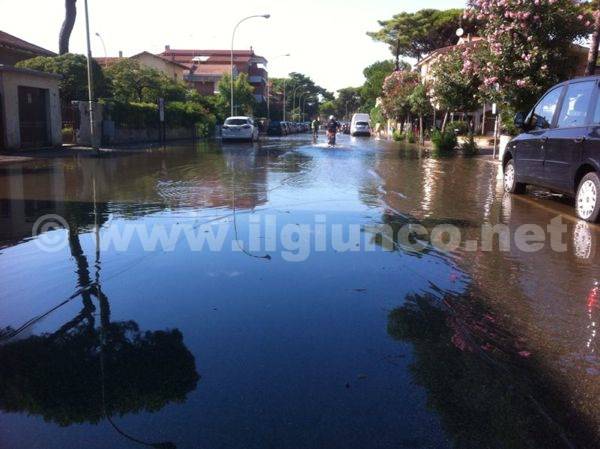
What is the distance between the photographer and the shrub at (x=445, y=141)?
1194 inches

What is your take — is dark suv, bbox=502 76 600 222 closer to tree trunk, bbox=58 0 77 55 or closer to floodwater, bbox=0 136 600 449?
floodwater, bbox=0 136 600 449

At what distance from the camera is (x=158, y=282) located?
224 inches

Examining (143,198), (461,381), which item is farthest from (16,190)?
(461,381)

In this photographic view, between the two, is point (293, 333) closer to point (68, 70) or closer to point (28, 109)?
point (28, 109)

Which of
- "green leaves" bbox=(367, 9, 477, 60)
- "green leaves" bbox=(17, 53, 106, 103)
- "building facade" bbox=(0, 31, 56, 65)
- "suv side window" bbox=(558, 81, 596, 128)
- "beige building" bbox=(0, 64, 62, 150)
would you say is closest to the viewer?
"suv side window" bbox=(558, 81, 596, 128)

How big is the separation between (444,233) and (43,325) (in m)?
5.43

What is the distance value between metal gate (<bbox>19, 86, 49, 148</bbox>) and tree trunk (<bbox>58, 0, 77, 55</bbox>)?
1461 centimetres

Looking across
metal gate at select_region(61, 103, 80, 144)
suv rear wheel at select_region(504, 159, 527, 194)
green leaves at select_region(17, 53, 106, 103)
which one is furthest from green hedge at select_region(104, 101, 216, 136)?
suv rear wheel at select_region(504, 159, 527, 194)

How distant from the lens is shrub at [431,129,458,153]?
99.5ft

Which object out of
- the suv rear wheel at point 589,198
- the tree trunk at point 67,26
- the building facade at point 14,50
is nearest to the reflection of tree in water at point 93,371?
the suv rear wheel at point 589,198

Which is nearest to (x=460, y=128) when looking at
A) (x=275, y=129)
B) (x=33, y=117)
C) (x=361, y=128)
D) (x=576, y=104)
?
(x=33, y=117)

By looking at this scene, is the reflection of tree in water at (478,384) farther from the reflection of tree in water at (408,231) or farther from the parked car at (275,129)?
the parked car at (275,129)

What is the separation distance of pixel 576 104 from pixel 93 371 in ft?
28.3

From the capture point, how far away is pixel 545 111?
10773 millimetres
